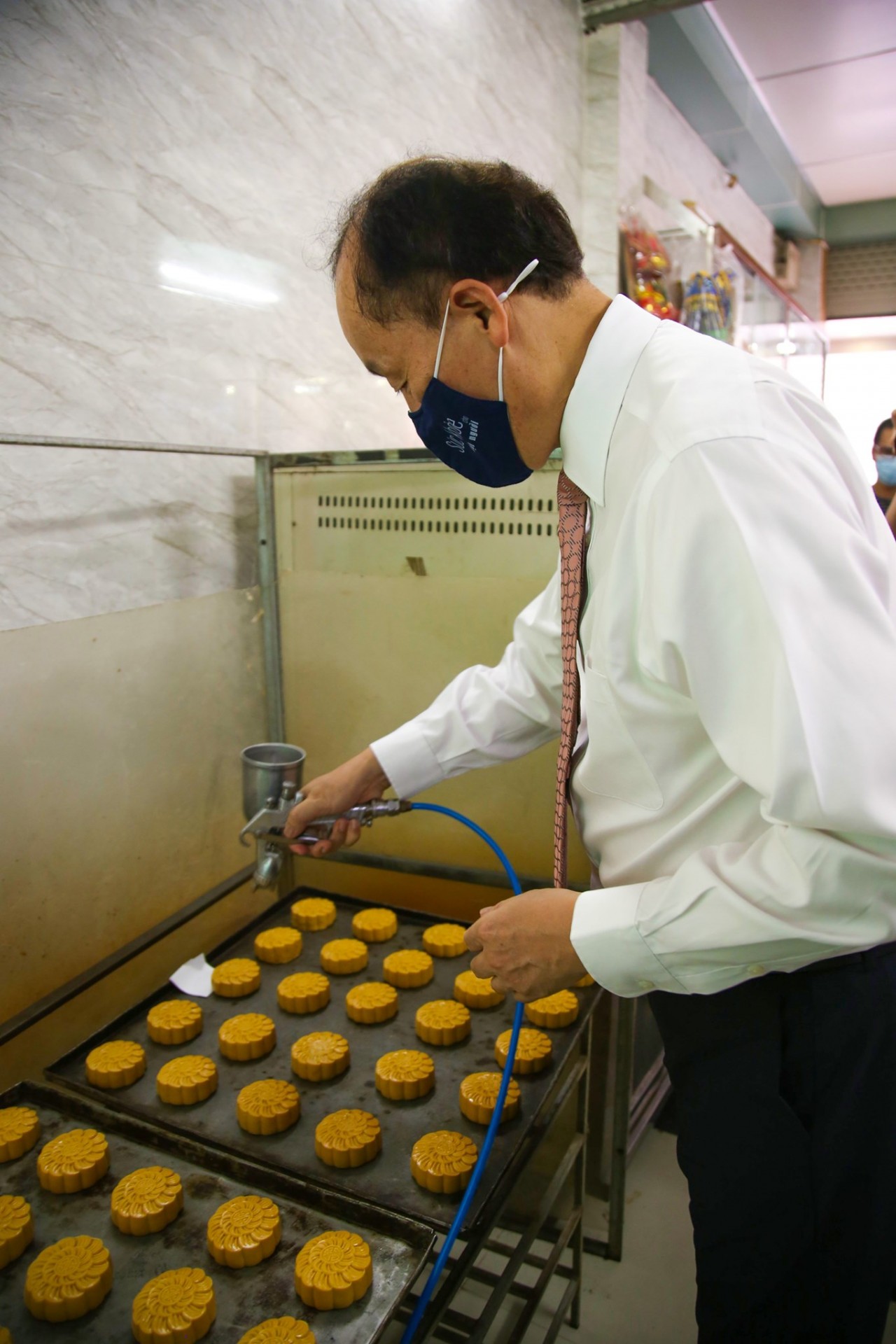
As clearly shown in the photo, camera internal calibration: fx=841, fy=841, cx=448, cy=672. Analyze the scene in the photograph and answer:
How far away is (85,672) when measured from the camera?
141 cm

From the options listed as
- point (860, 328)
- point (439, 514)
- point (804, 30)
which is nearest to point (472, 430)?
point (439, 514)

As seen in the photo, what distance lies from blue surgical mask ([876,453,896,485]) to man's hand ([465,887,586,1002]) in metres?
2.12

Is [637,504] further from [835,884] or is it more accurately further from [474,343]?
[835,884]

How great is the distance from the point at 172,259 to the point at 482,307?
0.90 meters

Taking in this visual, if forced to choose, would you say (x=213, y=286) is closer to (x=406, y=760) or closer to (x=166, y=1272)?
(x=406, y=760)

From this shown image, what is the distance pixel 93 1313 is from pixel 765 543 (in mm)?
927

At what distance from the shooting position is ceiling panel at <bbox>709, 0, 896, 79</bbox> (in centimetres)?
304

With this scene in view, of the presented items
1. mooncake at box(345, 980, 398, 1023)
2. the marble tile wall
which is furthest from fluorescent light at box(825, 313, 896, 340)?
mooncake at box(345, 980, 398, 1023)

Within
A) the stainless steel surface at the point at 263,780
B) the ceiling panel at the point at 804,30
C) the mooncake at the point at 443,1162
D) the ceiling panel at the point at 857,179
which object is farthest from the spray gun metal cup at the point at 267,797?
the ceiling panel at the point at 857,179

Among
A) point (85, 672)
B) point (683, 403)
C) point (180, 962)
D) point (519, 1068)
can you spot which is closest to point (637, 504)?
point (683, 403)

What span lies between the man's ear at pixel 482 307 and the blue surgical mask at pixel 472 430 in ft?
0.04

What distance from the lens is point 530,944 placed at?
0.87m

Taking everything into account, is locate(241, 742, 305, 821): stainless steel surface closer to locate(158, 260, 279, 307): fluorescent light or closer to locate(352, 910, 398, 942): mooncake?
locate(352, 910, 398, 942): mooncake

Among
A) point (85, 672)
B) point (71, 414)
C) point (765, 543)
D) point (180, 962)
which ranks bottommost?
point (180, 962)
